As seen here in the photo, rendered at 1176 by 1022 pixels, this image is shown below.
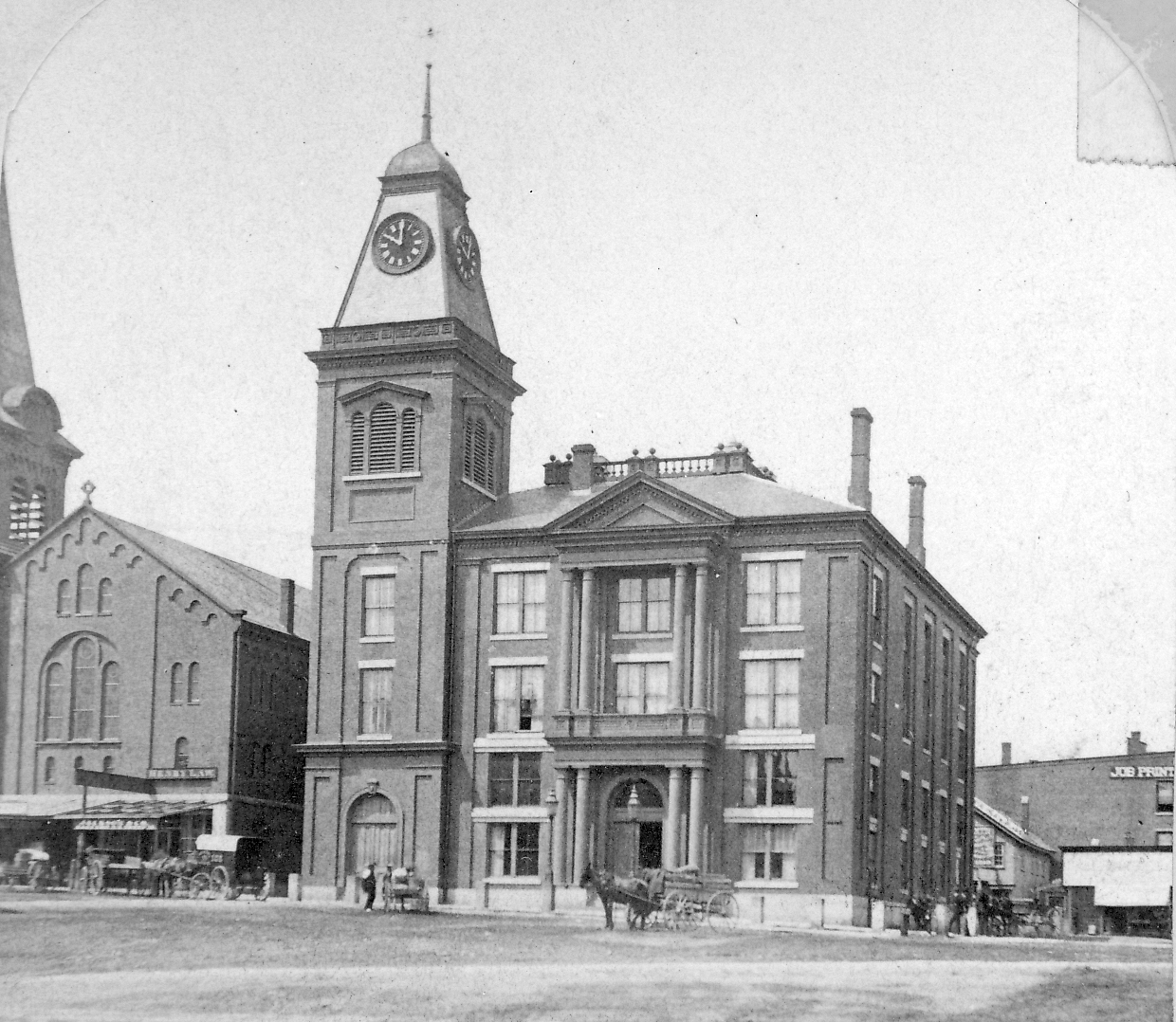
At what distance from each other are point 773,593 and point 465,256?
1041 cm

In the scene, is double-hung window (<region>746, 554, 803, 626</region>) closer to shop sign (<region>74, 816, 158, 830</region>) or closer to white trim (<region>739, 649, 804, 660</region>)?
white trim (<region>739, 649, 804, 660</region>)

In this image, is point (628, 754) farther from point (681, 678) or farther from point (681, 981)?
point (681, 981)

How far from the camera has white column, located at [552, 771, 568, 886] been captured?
44031mm

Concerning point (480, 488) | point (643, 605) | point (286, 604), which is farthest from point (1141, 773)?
point (286, 604)

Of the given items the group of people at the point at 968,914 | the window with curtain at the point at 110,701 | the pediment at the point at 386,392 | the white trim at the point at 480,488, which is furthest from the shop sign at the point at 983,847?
the window with curtain at the point at 110,701

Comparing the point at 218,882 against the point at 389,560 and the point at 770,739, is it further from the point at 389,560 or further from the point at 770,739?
the point at 770,739

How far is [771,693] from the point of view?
141 ft

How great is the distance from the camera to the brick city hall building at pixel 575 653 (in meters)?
42.4

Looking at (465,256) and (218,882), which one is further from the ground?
(465,256)

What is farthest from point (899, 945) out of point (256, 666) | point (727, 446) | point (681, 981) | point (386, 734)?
point (256, 666)

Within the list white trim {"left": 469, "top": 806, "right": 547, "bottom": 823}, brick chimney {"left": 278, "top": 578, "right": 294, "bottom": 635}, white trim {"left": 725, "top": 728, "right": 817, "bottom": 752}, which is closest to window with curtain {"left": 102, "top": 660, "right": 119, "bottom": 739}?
brick chimney {"left": 278, "top": 578, "right": 294, "bottom": 635}

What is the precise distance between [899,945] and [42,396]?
56.0 feet

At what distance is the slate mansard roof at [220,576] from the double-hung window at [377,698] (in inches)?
75.5

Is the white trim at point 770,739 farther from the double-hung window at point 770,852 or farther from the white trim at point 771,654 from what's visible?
the double-hung window at point 770,852
